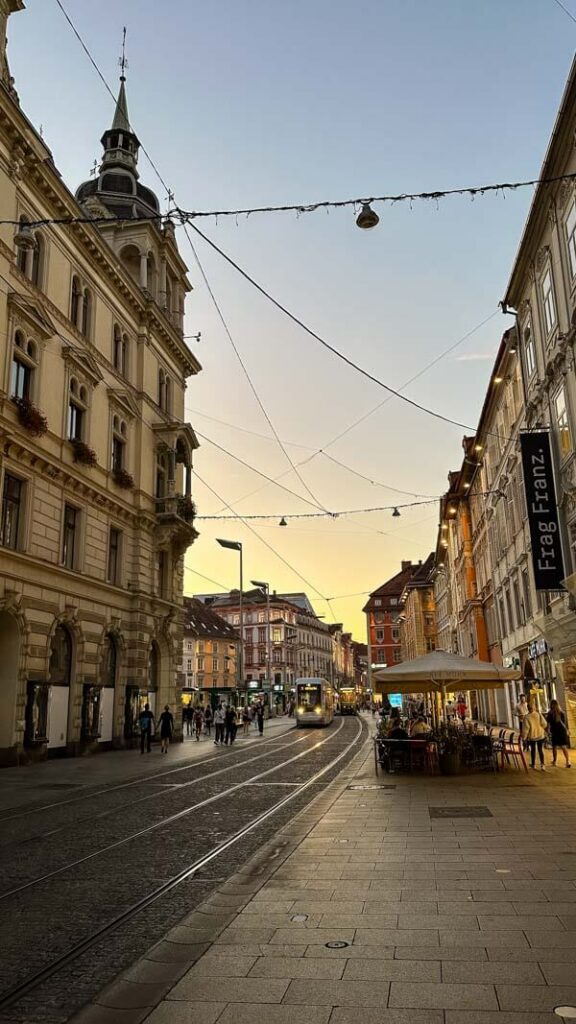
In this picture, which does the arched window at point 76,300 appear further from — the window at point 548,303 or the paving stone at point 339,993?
the paving stone at point 339,993

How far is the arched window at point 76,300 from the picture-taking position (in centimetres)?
2862

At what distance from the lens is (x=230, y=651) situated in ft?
343

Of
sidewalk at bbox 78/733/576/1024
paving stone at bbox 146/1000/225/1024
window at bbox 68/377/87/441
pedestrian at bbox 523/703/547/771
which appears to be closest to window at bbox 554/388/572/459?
pedestrian at bbox 523/703/547/771

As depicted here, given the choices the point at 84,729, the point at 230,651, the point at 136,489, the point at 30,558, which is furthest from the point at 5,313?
the point at 230,651

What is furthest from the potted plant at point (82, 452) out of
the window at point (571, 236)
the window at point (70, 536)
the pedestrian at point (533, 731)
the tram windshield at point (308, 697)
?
the tram windshield at point (308, 697)

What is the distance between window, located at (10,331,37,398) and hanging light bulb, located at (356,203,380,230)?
583 inches

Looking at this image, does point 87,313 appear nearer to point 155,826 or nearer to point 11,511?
point 11,511

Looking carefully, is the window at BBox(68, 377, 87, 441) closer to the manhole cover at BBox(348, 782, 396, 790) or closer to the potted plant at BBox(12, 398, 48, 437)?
the potted plant at BBox(12, 398, 48, 437)

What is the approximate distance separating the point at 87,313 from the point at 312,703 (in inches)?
Result: 1372

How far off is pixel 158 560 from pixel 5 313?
607 inches

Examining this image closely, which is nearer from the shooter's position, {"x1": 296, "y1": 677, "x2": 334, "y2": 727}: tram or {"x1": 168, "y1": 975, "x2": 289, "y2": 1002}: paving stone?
{"x1": 168, "y1": 975, "x2": 289, "y2": 1002}: paving stone

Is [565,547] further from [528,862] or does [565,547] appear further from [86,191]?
[86,191]

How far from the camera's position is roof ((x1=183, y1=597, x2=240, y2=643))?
96812 millimetres

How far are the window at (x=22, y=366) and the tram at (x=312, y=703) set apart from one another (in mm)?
35957
